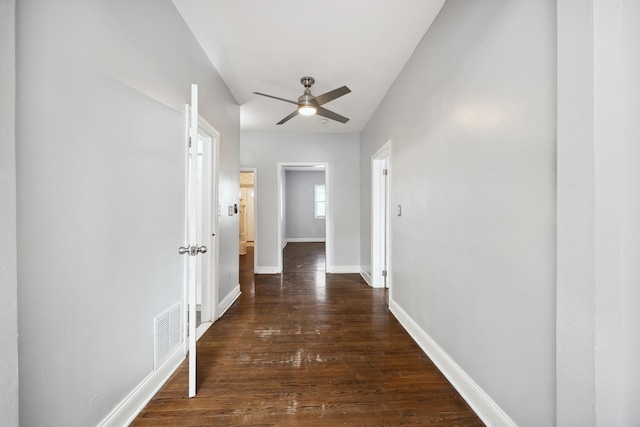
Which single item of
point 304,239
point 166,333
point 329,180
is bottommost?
point 304,239

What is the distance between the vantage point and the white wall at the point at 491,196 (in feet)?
3.63

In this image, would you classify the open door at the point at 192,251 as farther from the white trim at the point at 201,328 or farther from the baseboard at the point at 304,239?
the baseboard at the point at 304,239

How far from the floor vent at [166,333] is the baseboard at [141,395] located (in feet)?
0.18

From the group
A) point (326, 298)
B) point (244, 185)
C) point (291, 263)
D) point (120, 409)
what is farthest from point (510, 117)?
point (244, 185)

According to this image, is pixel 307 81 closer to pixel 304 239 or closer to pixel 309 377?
pixel 309 377

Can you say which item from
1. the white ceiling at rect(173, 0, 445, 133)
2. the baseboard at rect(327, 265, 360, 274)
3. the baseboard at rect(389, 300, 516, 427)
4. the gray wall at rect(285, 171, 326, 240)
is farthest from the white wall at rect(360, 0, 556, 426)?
the gray wall at rect(285, 171, 326, 240)

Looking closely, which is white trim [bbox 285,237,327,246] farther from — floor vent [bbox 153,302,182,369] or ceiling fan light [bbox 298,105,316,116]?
floor vent [bbox 153,302,182,369]

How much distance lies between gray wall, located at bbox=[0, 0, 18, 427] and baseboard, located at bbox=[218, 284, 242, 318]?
2.06m

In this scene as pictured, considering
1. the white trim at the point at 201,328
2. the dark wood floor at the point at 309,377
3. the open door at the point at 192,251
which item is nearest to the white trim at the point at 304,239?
the dark wood floor at the point at 309,377

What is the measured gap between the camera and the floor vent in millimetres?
1680

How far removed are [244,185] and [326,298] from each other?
5.15 metres

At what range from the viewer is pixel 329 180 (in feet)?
15.8

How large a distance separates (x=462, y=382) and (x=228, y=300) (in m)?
2.47

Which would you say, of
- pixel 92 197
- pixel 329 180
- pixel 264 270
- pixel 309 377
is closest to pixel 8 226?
pixel 92 197
